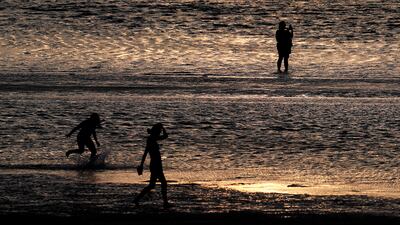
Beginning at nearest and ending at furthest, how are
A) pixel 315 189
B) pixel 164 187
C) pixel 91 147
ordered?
pixel 164 187 < pixel 315 189 < pixel 91 147

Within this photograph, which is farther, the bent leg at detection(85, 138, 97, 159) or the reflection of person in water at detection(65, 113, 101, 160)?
the bent leg at detection(85, 138, 97, 159)

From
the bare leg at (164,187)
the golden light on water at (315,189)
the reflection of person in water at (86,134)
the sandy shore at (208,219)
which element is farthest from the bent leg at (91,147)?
Answer: the sandy shore at (208,219)

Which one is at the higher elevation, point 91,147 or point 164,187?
point 164,187

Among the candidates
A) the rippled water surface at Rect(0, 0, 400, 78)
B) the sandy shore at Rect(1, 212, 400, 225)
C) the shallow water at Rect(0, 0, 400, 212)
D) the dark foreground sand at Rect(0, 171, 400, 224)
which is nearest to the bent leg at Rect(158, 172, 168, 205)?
the dark foreground sand at Rect(0, 171, 400, 224)

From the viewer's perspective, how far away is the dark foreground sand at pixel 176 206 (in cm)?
1750

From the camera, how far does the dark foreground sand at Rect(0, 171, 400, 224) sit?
17500 mm

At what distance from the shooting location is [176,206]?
1842 centimetres

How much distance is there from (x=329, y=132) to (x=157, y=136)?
8.51 metres

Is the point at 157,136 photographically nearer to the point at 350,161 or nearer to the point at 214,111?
the point at 350,161

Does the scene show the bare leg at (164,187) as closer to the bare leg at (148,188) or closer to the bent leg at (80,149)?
the bare leg at (148,188)

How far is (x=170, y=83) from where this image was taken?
33.7 m

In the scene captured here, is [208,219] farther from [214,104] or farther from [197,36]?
[197,36]

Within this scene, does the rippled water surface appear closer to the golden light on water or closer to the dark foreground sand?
the golden light on water

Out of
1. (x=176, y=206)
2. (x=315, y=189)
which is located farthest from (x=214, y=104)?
(x=176, y=206)
